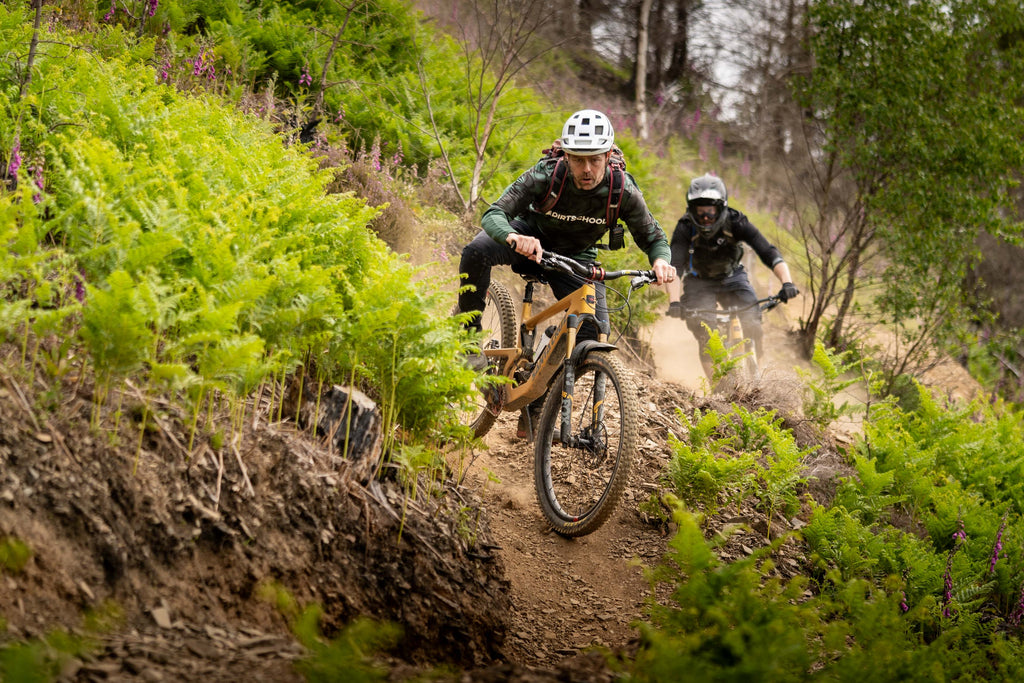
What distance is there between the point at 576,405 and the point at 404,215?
4.19 metres

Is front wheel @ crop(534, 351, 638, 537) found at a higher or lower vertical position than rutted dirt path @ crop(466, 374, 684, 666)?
higher

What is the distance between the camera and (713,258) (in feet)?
31.2

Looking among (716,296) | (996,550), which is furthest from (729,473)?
(716,296)

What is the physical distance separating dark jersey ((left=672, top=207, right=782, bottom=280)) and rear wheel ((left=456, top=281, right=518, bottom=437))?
3237 millimetres

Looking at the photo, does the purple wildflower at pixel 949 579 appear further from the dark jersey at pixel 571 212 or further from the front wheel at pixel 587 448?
the dark jersey at pixel 571 212

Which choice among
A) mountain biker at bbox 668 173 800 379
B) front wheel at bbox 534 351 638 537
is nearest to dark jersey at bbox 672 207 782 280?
mountain biker at bbox 668 173 800 379

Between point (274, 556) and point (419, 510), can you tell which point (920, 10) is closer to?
point (419, 510)

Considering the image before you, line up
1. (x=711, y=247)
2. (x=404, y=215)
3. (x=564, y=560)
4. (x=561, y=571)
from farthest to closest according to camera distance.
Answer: (x=711, y=247)
(x=404, y=215)
(x=564, y=560)
(x=561, y=571)

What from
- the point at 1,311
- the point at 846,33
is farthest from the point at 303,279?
the point at 846,33

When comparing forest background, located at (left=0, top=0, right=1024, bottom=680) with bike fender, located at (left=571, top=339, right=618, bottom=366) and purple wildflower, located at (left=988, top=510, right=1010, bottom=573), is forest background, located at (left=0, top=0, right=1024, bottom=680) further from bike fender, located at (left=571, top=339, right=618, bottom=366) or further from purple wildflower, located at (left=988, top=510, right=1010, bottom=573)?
bike fender, located at (left=571, top=339, right=618, bottom=366)

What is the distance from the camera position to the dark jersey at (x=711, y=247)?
9.28m

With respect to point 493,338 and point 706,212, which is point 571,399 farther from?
point 706,212

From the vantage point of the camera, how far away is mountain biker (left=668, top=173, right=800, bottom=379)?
9039mm

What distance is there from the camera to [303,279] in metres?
3.72
